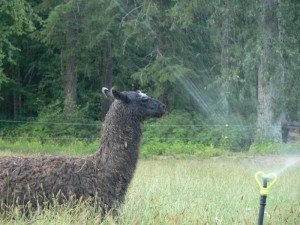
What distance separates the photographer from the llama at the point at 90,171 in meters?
7.67

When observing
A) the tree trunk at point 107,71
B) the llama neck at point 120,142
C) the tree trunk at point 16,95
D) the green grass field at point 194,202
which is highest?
the tree trunk at point 107,71

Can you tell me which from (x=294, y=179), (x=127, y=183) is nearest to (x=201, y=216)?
(x=127, y=183)

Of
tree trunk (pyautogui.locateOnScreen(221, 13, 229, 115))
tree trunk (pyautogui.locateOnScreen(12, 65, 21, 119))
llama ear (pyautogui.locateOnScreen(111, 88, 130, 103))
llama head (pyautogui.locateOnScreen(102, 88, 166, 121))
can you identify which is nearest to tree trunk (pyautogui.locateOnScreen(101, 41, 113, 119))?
tree trunk (pyautogui.locateOnScreen(12, 65, 21, 119))

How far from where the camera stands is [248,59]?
22953 mm

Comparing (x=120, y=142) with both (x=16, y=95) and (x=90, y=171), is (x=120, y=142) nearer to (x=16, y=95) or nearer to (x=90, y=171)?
(x=90, y=171)

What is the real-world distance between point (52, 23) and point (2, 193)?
23034 millimetres

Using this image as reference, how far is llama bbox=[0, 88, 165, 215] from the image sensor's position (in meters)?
7.67

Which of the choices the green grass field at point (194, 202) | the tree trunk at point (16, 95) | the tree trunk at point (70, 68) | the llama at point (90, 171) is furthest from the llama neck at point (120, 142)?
the tree trunk at point (16, 95)

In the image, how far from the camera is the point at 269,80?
24.2 m

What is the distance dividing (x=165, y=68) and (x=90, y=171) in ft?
71.0

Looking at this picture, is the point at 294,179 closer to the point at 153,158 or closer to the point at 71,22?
the point at 153,158

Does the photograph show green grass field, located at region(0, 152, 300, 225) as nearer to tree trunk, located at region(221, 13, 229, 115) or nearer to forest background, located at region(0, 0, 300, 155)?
forest background, located at region(0, 0, 300, 155)

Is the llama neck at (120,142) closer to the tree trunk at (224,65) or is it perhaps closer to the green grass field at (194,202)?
the green grass field at (194,202)

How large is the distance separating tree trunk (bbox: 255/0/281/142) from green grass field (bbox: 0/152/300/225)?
8.98 metres
